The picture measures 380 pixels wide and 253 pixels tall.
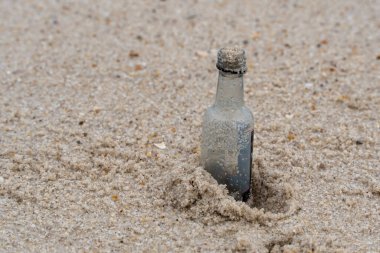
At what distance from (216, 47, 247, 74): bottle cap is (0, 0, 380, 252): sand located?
0.47 m

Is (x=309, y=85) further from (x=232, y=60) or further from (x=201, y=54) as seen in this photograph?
(x=232, y=60)

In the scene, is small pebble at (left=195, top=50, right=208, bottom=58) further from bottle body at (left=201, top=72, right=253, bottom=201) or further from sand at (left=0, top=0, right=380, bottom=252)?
bottle body at (left=201, top=72, right=253, bottom=201)

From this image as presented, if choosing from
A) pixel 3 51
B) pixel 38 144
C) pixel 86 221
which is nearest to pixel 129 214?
pixel 86 221

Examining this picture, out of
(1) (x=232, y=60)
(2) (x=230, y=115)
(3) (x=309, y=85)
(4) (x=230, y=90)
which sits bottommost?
(3) (x=309, y=85)

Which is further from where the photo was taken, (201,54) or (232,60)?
(201,54)

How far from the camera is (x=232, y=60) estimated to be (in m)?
2.31

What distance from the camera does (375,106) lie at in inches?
134

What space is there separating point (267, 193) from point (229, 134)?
37cm

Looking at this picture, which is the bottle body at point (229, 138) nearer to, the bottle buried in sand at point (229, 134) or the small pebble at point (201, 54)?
the bottle buried in sand at point (229, 134)

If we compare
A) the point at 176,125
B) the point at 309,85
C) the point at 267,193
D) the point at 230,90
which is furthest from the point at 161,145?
the point at 309,85

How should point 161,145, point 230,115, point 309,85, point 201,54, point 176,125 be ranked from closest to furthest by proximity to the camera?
point 230,115
point 161,145
point 176,125
point 309,85
point 201,54

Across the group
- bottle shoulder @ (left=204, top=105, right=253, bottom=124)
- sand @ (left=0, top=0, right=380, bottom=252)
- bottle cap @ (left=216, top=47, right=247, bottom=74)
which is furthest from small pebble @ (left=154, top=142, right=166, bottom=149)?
bottle cap @ (left=216, top=47, right=247, bottom=74)

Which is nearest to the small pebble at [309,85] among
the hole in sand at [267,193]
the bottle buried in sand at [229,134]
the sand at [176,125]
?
the sand at [176,125]

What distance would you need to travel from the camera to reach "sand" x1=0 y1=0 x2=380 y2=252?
247 centimetres
